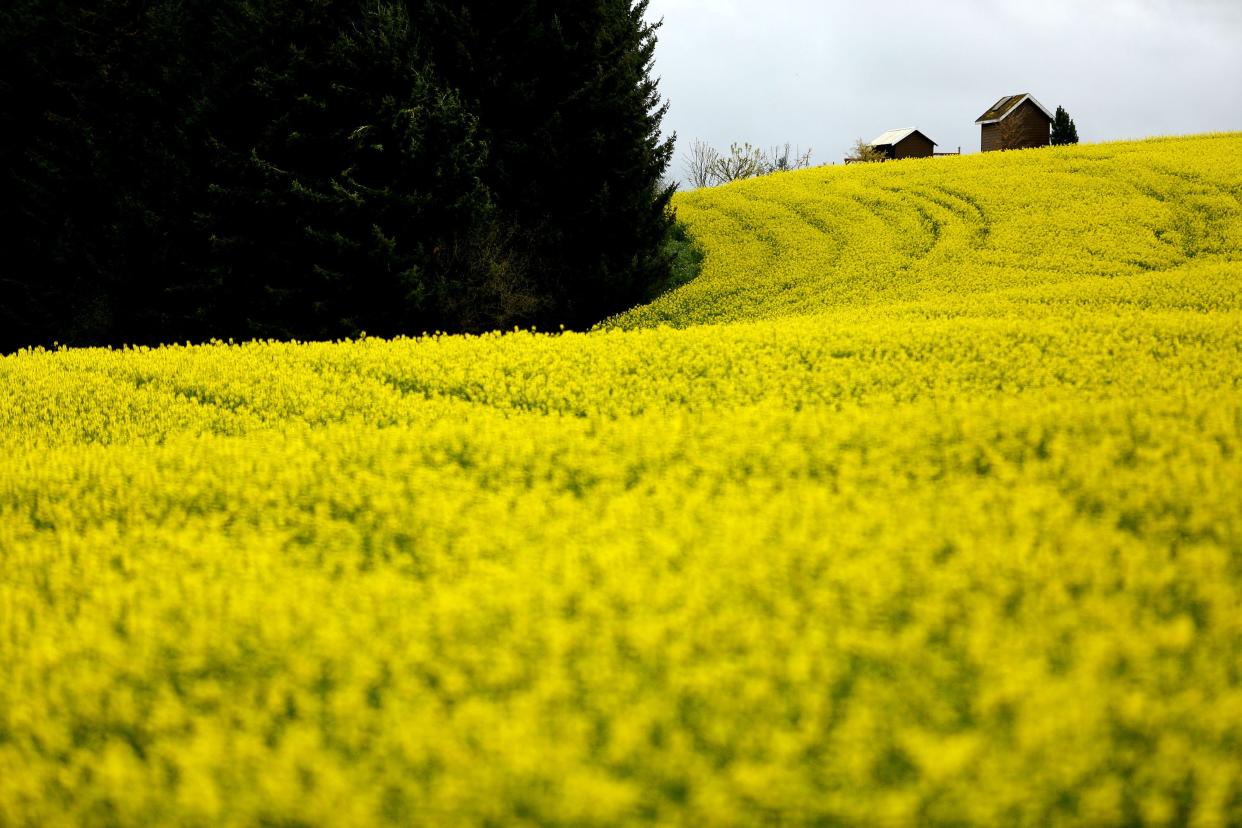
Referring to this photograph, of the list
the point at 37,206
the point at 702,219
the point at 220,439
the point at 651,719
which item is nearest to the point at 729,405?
the point at 220,439

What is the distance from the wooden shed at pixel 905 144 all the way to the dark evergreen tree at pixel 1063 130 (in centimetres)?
1089

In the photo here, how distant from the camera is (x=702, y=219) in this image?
3375cm

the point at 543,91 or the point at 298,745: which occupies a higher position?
the point at 543,91

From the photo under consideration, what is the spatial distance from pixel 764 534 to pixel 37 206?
30.6m

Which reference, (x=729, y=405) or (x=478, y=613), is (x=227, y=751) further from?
(x=729, y=405)

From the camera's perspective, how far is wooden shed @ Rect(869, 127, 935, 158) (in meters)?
68.4

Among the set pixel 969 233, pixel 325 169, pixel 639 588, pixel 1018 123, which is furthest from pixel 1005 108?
pixel 639 588

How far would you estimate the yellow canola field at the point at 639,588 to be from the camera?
3.94 meters

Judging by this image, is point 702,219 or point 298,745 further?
point 702,219

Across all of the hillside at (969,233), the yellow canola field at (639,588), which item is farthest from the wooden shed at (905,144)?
the yellow canola field at (639,588)

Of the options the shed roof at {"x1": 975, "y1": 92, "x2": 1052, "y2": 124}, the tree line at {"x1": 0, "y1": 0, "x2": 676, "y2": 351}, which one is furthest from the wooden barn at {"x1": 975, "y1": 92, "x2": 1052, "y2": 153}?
the tree line at {"x1": 0, "y1": 0, "x2": 676, "y2": 351}

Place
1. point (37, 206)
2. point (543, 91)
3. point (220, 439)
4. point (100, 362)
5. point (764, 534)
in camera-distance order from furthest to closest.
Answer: point (37, 206)
point (543, 91)
point (100, 362)
point (220, 439)
point (764, 534)

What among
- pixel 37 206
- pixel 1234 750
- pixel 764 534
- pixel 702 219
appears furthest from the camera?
pixel 702 219

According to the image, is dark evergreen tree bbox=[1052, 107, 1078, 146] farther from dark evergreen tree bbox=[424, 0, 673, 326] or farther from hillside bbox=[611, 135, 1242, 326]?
dark evergreen tree bbox=[424, 0, 673, 326]
